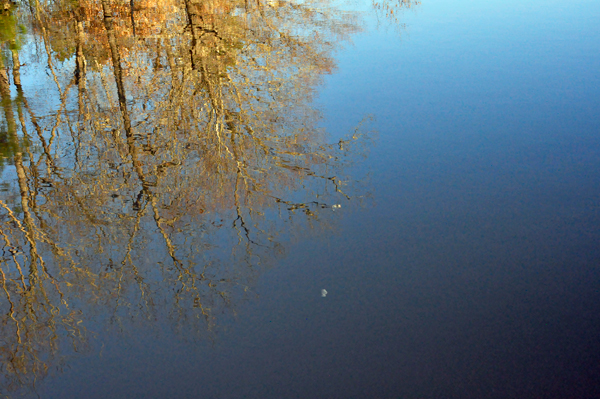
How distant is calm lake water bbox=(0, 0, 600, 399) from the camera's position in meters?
2.09

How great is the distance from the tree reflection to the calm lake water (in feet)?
0.05

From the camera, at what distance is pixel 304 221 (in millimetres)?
2854

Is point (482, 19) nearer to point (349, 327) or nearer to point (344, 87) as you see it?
point (344, 87)

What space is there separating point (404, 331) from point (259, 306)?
2.02 ft

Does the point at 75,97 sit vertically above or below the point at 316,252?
above

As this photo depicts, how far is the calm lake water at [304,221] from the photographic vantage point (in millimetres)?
2086

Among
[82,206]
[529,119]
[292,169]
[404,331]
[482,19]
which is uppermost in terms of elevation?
[482,19]

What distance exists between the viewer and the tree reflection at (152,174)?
2.48 meters

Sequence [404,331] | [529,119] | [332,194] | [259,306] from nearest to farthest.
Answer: [404,331]
[259,306]
[332,194]
[529,119]

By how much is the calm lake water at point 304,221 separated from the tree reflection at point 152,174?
0.02m

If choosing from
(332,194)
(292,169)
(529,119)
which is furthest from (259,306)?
(529,119)

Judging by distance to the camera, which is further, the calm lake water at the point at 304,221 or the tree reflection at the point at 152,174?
the tree reflection at the point at 152,174

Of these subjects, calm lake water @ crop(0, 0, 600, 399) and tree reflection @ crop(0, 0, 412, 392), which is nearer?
calm lake water @ crop(0, 0, 600, 399)

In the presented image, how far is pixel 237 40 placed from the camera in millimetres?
5430
